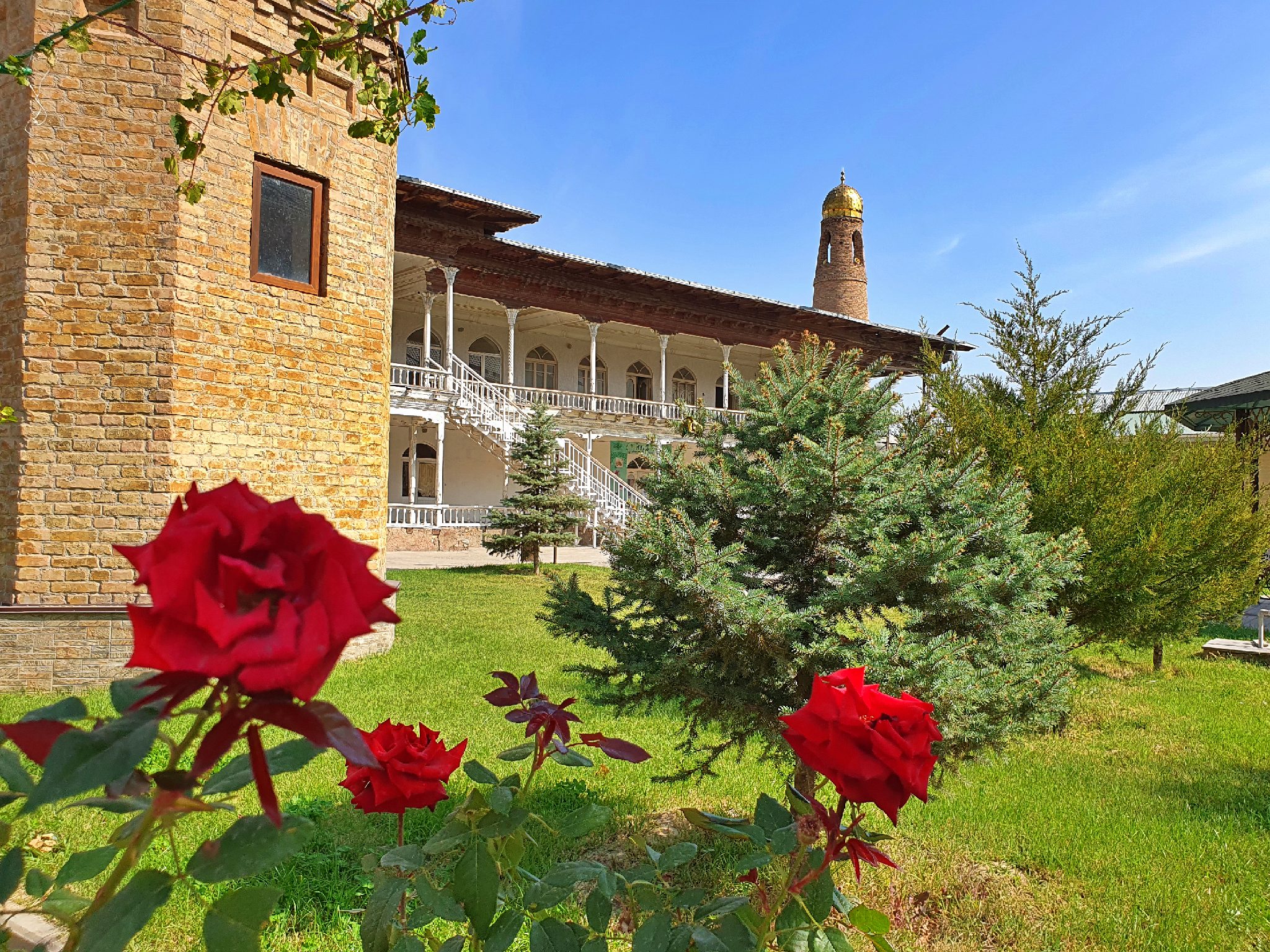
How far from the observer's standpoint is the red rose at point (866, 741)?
39.3 inches

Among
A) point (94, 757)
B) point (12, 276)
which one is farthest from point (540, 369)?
point (94, 757)

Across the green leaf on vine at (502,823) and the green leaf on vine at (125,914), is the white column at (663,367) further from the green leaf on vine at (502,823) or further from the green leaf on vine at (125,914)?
the green leaf on vine at (125,914)

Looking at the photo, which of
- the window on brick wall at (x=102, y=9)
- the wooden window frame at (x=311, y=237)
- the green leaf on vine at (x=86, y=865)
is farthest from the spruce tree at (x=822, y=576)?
the window on brick wall at (x=102, y=9)

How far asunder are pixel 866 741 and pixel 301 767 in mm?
661

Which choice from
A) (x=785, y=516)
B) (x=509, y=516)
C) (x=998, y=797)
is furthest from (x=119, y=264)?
(x=509, y=516)

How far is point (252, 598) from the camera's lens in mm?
578

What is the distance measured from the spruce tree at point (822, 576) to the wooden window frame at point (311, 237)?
4.80 meters

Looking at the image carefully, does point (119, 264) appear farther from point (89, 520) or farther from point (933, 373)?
point (933, 373)

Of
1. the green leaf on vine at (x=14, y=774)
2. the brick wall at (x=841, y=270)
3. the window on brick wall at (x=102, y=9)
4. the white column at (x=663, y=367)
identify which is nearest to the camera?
the green leaf on vine at (x=14, y=774)

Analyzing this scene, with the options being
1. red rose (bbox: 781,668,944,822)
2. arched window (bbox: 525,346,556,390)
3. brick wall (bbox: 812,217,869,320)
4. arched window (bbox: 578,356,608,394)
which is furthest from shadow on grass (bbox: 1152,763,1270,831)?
brick wall (bbox: 812,217,869,320)

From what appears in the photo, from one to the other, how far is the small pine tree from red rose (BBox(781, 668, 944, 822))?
1441 centimetres

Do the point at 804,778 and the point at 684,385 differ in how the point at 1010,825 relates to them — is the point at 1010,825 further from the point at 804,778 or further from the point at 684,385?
the point at 684,385

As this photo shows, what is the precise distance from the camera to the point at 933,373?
738 centimetres

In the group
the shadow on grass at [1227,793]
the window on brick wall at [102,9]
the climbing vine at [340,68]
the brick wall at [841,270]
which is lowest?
the shadow on grass at [1227,793]
